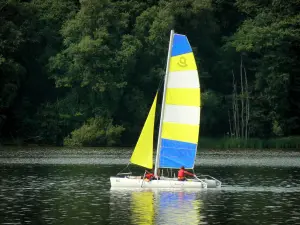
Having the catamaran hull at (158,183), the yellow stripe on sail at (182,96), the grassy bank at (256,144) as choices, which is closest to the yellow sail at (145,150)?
the yellow stripe on sail at (182,96)

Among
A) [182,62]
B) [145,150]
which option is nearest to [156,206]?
[145,150]

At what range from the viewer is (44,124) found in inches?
3725

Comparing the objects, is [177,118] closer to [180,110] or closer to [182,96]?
[180,110]

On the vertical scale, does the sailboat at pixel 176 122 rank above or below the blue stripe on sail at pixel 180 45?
below

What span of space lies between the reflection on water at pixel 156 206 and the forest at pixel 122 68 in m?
50.4

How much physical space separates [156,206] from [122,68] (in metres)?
60.9

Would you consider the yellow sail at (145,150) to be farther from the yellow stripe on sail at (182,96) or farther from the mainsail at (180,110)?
the yellow stripe on sail at (182,96)

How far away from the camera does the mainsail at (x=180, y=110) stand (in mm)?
43406

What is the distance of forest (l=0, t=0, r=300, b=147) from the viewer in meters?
93.9

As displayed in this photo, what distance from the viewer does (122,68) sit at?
96000 millimetres

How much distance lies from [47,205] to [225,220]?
8.08 metres

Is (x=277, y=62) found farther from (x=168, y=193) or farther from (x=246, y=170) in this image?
(x=168, y=193)

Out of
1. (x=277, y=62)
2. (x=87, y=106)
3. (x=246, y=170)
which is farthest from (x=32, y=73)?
(x=246, y=170)

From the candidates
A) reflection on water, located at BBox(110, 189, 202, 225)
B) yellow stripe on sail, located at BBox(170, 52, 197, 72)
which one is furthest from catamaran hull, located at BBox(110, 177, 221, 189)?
yellow stripe on sail, located at BBox(170, 52, 197, 72)
